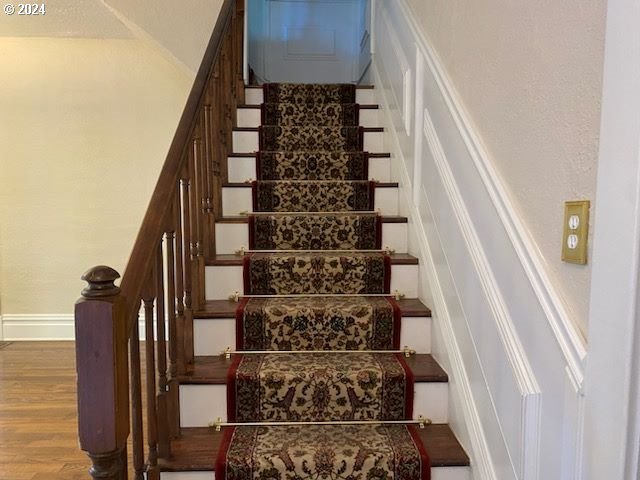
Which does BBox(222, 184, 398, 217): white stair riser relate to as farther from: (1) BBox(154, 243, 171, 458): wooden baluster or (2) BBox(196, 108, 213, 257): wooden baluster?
(1) BBox(154, 243, 171, 458): wooden baluster

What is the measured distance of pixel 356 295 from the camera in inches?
86.6

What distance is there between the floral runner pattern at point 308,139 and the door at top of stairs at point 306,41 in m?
1.80

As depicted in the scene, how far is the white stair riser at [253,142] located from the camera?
309 cm

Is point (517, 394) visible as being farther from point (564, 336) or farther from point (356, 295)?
point (356, 295)

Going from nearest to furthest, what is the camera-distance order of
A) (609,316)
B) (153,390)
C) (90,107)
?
(609,316) < (153,390) < (90,107)

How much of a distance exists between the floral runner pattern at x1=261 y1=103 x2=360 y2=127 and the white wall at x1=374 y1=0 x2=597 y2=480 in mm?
894

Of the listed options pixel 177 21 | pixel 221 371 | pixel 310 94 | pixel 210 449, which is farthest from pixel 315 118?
pixel 210 449

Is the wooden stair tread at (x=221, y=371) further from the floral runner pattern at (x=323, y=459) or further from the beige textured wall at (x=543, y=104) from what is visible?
the beige textured wall at (x=543, y=104)

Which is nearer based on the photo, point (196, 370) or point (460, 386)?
point (460, 386)

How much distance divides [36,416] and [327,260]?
5.72ft

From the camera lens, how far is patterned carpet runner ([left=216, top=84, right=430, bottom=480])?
1534 millimetres

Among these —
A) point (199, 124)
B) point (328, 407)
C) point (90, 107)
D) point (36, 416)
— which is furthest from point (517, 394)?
point (90, 107)

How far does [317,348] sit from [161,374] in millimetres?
629

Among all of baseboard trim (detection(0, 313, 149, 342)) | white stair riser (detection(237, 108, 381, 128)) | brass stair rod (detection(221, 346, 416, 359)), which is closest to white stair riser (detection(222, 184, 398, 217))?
white stair riser (detection(237, 108, 381, 128))
